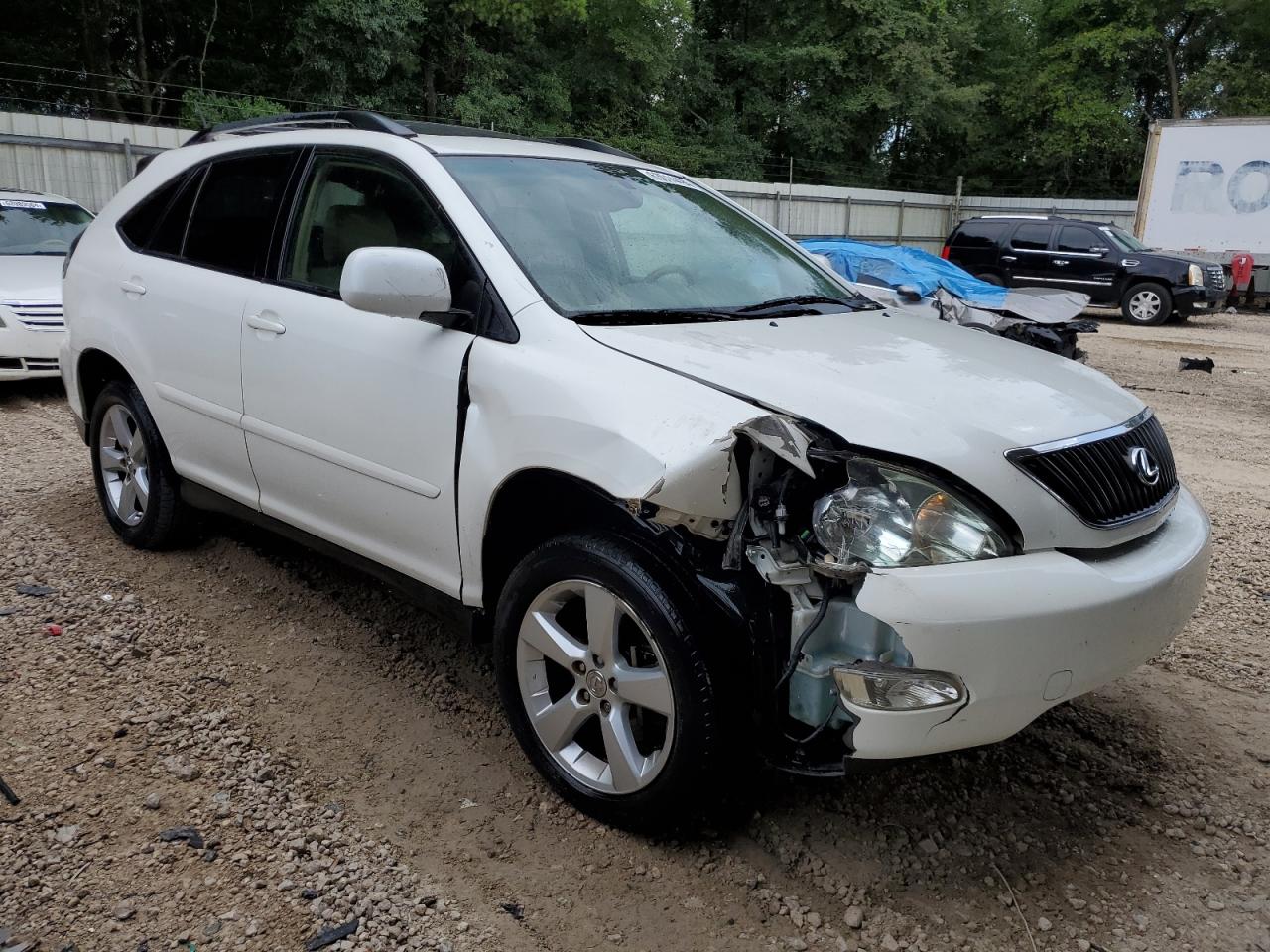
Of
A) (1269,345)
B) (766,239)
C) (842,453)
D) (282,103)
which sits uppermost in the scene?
(282,103)

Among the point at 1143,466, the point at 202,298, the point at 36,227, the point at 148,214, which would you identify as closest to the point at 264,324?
the point at 202,298

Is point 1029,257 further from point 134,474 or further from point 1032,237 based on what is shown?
point 134,474

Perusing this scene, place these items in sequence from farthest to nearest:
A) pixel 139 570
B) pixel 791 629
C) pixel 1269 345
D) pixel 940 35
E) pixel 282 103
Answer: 1. pixel 940 35
2. pixel 282 103
3. pixel 1269 345
4. pixel 139 570
5. pixel 791 629

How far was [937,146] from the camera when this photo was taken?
38.8m

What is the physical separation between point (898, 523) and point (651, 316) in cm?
105

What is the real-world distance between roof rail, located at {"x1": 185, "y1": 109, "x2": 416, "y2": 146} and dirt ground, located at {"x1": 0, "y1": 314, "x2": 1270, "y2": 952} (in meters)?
1.84

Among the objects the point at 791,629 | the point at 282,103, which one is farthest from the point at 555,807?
the point at 282,103

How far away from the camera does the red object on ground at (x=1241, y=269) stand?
1911 centimetres

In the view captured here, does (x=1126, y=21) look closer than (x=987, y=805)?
No

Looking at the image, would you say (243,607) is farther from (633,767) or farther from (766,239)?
(766,239)

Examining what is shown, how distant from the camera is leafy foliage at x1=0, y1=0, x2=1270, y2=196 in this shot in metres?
21.7

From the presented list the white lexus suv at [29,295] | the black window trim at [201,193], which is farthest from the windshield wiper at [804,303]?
the white lexus suv at [29,295]

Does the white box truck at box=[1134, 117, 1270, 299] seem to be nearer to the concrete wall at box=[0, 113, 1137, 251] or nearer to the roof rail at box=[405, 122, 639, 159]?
the concrete wall at box=[0, 113, 1137, 251]

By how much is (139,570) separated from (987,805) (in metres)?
3.52
